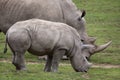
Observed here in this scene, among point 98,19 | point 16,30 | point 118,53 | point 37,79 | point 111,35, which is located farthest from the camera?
point 98,19

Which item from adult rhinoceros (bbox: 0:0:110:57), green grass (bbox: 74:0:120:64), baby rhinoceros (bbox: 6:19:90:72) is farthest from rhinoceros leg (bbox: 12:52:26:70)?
green grass (bbox: 74:0:120:64)

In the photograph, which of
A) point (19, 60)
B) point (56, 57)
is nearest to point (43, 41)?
point (56, 57)

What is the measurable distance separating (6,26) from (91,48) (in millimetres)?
2860

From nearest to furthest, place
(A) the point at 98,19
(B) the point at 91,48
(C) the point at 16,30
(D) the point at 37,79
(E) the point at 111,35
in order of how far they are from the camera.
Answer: (D) the point at 37,79
(C) the point at 16,30
(B) the point at 91,48
(E) the point at 111,35
(A) the point at 98,19

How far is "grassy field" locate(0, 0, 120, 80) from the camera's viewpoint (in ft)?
43.7

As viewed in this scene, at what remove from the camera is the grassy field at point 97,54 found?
13320mm

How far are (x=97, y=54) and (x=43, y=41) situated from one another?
662cm

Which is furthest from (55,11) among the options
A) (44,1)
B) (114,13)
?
(114,13)

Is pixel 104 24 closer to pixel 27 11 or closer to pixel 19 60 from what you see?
pixel 27 11

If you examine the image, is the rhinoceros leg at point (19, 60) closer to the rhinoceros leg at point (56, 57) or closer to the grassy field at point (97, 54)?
the grassy field at point (97, 54)

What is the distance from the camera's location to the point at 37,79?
1282 centimetres

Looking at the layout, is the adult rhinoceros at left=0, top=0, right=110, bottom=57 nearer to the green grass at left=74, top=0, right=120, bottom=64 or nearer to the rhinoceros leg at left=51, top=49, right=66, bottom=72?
the green grass at left=74, top=0, right=120, bottom=64

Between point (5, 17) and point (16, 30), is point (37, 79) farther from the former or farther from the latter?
point (5, 17)

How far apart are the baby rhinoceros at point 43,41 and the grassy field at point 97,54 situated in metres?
0.43
